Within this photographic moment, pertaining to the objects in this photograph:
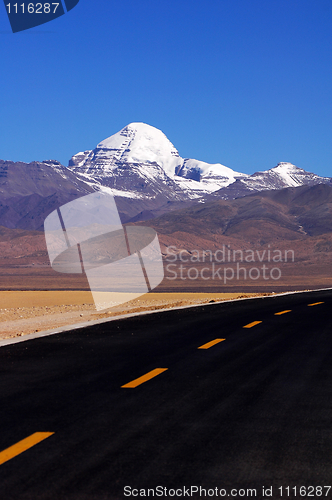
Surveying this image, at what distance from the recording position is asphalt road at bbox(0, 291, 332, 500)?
399 centimetres

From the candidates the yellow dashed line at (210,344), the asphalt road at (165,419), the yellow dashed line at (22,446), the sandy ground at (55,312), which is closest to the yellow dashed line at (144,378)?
the asphalt road at (165,419)

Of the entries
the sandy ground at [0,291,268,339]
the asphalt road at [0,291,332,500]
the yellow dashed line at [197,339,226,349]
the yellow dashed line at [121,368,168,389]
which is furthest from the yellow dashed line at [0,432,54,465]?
the sandy ground at [0,291,268,339]

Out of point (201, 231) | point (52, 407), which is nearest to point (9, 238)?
point (201, 231)

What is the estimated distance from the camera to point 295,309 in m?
18.2

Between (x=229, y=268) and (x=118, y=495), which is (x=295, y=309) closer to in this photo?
(x=118, y=495)

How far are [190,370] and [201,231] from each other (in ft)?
483

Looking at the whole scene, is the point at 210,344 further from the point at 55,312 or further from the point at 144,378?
the point at 55,312

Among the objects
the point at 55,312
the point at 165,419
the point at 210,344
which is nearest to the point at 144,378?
the point at 165,419

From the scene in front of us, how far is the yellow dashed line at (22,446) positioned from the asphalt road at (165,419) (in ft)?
0.05

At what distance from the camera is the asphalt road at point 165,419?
3.99m

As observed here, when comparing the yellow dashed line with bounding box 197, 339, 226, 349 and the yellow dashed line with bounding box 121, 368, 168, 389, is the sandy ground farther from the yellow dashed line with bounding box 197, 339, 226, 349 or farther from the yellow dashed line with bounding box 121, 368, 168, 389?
the yellow dashed line with bounding box 121, 368, 168, 389

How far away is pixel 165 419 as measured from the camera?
539 centimetres

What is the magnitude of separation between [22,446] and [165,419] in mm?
1421

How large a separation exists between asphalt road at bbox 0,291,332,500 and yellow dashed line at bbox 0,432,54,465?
0.02m
